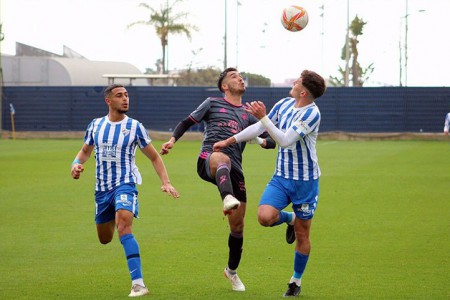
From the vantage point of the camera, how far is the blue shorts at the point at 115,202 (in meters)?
9.71

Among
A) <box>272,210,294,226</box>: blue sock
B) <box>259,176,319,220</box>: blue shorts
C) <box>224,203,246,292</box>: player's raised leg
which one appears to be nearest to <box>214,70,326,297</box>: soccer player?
<box>259,176,319,220</box>: blue shorts

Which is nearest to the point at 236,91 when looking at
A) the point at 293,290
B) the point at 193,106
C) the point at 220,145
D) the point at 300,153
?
the point at 220,145

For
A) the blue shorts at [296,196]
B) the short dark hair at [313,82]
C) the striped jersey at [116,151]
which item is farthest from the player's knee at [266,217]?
the striped jersey at [116,151]

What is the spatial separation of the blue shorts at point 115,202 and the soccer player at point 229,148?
67 cm

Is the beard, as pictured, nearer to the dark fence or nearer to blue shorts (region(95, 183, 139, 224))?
blue shorts (region(95, 183, 139, 224))

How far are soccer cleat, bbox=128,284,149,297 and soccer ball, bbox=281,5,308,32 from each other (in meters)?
4.60

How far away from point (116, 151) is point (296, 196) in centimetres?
194

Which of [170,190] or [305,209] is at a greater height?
[170,190]

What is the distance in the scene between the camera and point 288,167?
9.66 meters

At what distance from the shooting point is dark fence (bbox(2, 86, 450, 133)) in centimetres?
5044

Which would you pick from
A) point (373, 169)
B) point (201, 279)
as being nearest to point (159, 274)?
point (201, 279)

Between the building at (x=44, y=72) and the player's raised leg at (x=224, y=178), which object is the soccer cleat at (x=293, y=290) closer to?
the player's raised leg at (x=224, y=178)

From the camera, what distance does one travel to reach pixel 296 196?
9672 millimetres

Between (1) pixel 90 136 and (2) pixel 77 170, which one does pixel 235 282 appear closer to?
(2) pixel 77 170
